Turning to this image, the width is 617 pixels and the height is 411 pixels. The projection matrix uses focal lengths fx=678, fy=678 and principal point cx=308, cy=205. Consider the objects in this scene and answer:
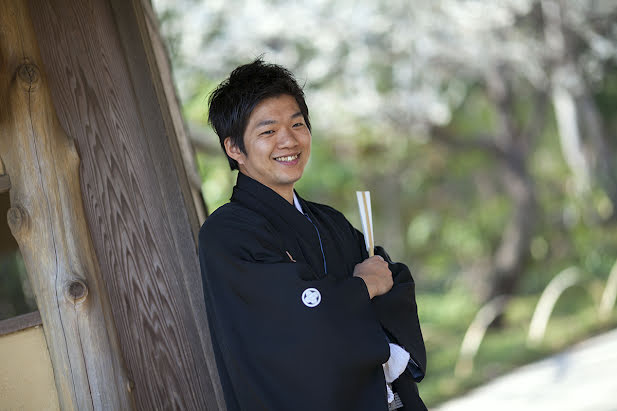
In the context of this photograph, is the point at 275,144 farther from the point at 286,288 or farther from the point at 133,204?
the point at 133,204

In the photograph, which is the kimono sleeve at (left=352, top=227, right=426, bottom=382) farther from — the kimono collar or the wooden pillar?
the wooden pillar

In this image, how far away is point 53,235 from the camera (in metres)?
2.31

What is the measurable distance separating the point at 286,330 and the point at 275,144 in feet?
2.12

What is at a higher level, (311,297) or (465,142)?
(465,142)

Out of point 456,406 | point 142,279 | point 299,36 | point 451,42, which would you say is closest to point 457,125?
point 451,42

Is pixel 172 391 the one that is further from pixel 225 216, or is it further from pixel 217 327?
pixel 225 216

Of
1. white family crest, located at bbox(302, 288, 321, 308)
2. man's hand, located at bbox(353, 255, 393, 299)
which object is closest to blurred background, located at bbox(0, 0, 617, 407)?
man's hand, located at bbox(353, 255, 393, 299)

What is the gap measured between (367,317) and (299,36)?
26.6 feet

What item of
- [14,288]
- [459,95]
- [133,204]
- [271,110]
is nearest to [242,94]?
[271,110]

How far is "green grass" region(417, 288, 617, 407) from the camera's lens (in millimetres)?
7551

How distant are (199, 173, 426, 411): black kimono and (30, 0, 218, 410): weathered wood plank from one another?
405 mm

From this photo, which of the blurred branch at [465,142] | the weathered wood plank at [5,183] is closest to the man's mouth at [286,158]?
the weathered wood plank at [5,183]

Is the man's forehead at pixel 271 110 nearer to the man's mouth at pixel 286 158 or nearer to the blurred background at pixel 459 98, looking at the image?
the man's mouth at pixel 286 158

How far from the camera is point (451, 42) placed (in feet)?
32.9
